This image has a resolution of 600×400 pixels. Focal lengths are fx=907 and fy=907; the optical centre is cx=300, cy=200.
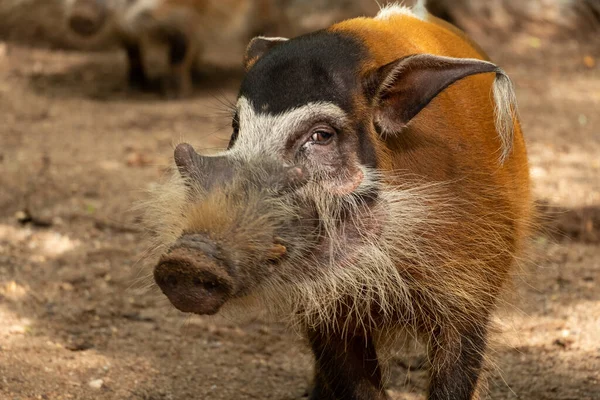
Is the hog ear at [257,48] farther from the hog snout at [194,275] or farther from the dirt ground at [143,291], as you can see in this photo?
the hog snout at [194,275]

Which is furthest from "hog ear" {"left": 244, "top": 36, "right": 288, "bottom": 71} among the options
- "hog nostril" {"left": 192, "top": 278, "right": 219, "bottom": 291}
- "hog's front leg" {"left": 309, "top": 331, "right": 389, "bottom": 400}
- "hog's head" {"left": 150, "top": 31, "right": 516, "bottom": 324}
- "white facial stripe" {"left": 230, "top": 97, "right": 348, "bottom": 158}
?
"hog nostril" {"left": 192, "top": 278, "right": 219, "bottom": 291}

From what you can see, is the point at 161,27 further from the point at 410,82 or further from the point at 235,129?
the point at 410,82

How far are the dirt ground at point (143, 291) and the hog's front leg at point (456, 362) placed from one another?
17cm

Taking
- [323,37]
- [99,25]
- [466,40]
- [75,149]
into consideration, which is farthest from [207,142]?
[323,37]

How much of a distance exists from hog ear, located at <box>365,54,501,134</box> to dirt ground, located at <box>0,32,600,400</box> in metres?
0.60

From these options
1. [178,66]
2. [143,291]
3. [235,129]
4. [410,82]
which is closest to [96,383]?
[143,291]

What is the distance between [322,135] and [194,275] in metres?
0.68

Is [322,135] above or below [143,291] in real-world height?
above

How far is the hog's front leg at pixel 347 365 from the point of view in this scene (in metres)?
3.21

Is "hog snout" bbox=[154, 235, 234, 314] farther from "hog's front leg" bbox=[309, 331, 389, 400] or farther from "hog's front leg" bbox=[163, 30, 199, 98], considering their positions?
"hog's front leg" bbox=[163, 30, 199, 98]

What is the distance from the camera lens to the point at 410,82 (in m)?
2.78

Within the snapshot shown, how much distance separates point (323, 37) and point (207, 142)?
4186 mm

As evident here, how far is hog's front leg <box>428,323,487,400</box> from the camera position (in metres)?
3.03

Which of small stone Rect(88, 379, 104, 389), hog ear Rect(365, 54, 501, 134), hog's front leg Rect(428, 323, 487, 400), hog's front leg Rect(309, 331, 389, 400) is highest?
hog ear Rect(365, 54, 501, 134)
